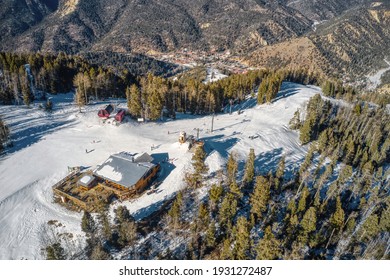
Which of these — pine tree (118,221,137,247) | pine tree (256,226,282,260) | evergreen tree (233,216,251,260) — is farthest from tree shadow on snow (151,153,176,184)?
pine tree (256,226,282,260)

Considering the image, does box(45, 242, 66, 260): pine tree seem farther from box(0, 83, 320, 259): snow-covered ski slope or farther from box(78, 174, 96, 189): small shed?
box(78, 174, 96, 189): small shed

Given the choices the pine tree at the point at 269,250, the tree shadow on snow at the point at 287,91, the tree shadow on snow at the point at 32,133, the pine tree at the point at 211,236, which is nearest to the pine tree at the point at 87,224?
the pine tree at the point at 211,236

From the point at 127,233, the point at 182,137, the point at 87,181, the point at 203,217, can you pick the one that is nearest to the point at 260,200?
the point at 203,217

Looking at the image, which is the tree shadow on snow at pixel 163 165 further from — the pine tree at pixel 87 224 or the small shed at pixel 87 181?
the pine tree at pixel 87 224

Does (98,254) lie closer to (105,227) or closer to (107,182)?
(105,227)

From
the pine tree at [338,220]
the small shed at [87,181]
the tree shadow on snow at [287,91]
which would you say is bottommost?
the pine tree at [338,220]

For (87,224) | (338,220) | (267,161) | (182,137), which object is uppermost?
(182,137)
